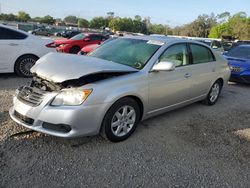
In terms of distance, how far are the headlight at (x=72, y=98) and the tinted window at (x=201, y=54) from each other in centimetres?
261

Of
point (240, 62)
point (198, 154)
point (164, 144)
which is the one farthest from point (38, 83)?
point (240, 62)

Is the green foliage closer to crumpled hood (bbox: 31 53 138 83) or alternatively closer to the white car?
the white car

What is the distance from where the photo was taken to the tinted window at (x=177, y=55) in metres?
4.43

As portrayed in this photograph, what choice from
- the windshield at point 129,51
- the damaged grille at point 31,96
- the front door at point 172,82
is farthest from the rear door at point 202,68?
the damaged grille at point 31,96

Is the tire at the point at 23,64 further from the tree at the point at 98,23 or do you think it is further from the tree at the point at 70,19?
the tree at the point at 70,19

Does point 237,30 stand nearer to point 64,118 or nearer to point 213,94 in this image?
point 213,94

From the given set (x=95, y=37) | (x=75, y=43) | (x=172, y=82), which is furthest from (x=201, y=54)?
(x=95, y=37)

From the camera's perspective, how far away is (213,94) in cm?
604

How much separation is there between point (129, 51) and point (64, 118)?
1.78m

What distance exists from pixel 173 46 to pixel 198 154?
1895 mm

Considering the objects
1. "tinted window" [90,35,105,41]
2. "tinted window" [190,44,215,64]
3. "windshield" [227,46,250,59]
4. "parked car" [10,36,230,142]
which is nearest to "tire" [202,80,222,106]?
"tinted window" [190,44,215,64]

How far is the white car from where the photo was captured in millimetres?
7074

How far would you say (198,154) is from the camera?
3.74 m

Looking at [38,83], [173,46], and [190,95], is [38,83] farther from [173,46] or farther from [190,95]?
[190,95]
